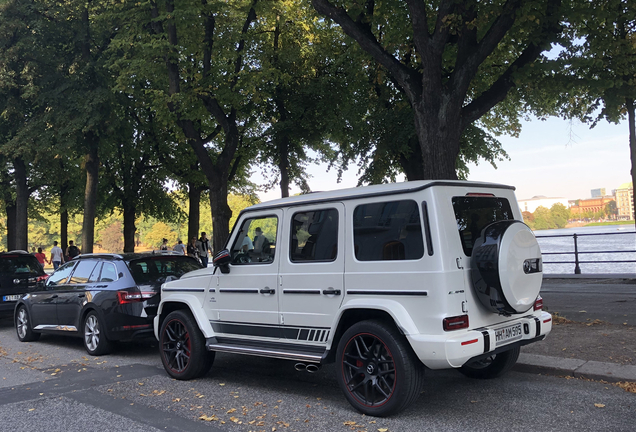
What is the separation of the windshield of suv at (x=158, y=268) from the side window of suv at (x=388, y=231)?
4748 millimetres

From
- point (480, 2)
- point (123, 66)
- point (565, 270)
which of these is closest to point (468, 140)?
point (565, 270)

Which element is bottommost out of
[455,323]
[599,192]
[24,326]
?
[24,326]

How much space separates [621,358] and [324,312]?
3.79 metres

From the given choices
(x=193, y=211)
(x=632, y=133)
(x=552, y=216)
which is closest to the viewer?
(x=632, y=133)

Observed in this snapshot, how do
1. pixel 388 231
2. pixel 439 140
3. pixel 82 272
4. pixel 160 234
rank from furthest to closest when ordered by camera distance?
pixel 160 234, pixel 439 140, pixel 82 272, pixel 388 231

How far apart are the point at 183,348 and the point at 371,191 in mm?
3333

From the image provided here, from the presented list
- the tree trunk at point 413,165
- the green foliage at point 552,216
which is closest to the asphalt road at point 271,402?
the tree trunk at point 413,165

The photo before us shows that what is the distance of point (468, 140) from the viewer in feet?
63.2

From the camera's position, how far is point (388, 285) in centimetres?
536

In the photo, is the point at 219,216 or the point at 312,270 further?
the point at 219,216

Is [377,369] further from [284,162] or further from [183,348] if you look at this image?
[284,162]

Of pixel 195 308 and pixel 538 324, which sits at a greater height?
pixel 195 308

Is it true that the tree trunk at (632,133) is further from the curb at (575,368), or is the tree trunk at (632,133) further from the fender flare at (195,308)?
the fender flare at (195,308)

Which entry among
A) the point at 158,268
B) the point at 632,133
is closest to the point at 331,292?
the point at 158,268
